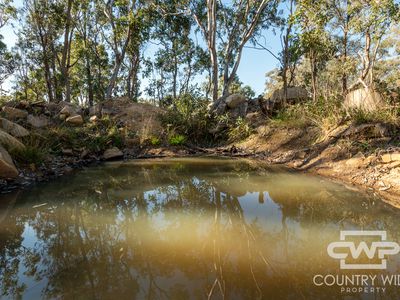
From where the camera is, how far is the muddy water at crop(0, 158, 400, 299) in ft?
5.01

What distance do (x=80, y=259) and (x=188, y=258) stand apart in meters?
0.75

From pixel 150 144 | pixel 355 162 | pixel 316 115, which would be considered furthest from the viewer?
pixel 150 144

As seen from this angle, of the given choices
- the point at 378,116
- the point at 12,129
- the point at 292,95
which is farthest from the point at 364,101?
the point at 12,129

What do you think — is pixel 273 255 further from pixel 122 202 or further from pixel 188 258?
pixel 122 202

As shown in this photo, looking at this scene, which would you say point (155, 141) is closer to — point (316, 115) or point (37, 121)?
point (37, 121)

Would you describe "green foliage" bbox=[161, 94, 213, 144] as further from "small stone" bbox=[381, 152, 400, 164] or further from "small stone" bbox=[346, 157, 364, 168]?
"small stone" bbox=[381, 152, 400, 164]

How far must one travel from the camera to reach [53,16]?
11.8 metres

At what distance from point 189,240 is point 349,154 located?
11.7 feet

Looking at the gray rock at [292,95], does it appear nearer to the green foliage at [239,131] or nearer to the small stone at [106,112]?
the green foliage at [239,131]

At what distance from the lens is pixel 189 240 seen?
6.96 feet

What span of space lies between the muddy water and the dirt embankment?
17.8 inches

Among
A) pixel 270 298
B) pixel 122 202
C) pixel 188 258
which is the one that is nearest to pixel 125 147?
pixel 122 202

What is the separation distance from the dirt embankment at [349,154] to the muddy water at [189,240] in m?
0.45

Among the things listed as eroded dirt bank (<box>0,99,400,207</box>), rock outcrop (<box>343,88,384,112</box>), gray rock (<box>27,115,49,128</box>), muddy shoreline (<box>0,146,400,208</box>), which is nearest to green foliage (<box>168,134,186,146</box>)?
eroded dirt bank (<box>0,99,400,207</box>)
